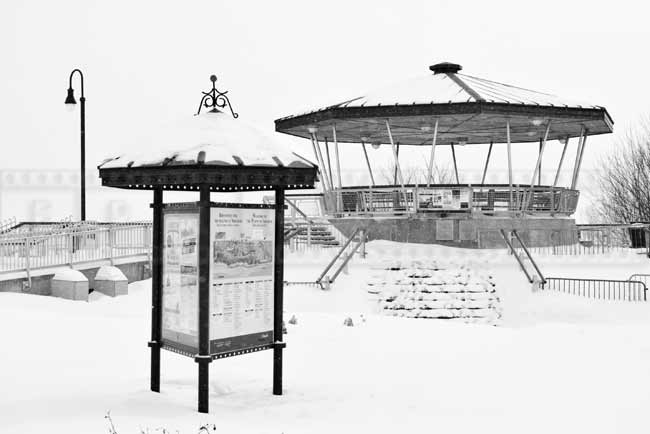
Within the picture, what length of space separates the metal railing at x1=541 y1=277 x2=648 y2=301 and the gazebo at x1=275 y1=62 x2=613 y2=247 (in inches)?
75.4

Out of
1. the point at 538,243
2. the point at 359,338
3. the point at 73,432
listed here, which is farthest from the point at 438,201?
the point at 73,432

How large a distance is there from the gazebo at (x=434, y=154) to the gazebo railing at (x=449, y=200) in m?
0.03

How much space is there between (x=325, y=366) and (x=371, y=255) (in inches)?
556

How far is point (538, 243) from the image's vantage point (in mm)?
29875

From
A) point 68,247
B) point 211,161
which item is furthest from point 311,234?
point 211,161

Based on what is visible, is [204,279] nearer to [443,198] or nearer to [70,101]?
[443,198]

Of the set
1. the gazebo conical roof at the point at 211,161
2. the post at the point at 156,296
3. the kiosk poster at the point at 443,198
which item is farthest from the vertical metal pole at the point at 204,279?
the kiosk poster at the point at 443,198

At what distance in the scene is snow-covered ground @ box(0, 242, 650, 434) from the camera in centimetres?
905

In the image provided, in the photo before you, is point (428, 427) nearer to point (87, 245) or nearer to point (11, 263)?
point (11, 263)

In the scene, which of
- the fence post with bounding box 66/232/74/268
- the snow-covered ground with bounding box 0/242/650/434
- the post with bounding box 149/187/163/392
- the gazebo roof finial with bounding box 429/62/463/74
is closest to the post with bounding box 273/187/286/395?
the snow-covered ground with bounding box 0/242/650/434

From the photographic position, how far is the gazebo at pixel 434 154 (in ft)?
76.8

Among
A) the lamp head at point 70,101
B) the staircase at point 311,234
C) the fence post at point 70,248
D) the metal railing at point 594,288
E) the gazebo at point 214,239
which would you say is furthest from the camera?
the staircase at point 311,234

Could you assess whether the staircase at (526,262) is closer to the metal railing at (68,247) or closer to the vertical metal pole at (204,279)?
the metal railing at (68,247)

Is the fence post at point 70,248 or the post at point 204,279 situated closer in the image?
the post at point 204,279
